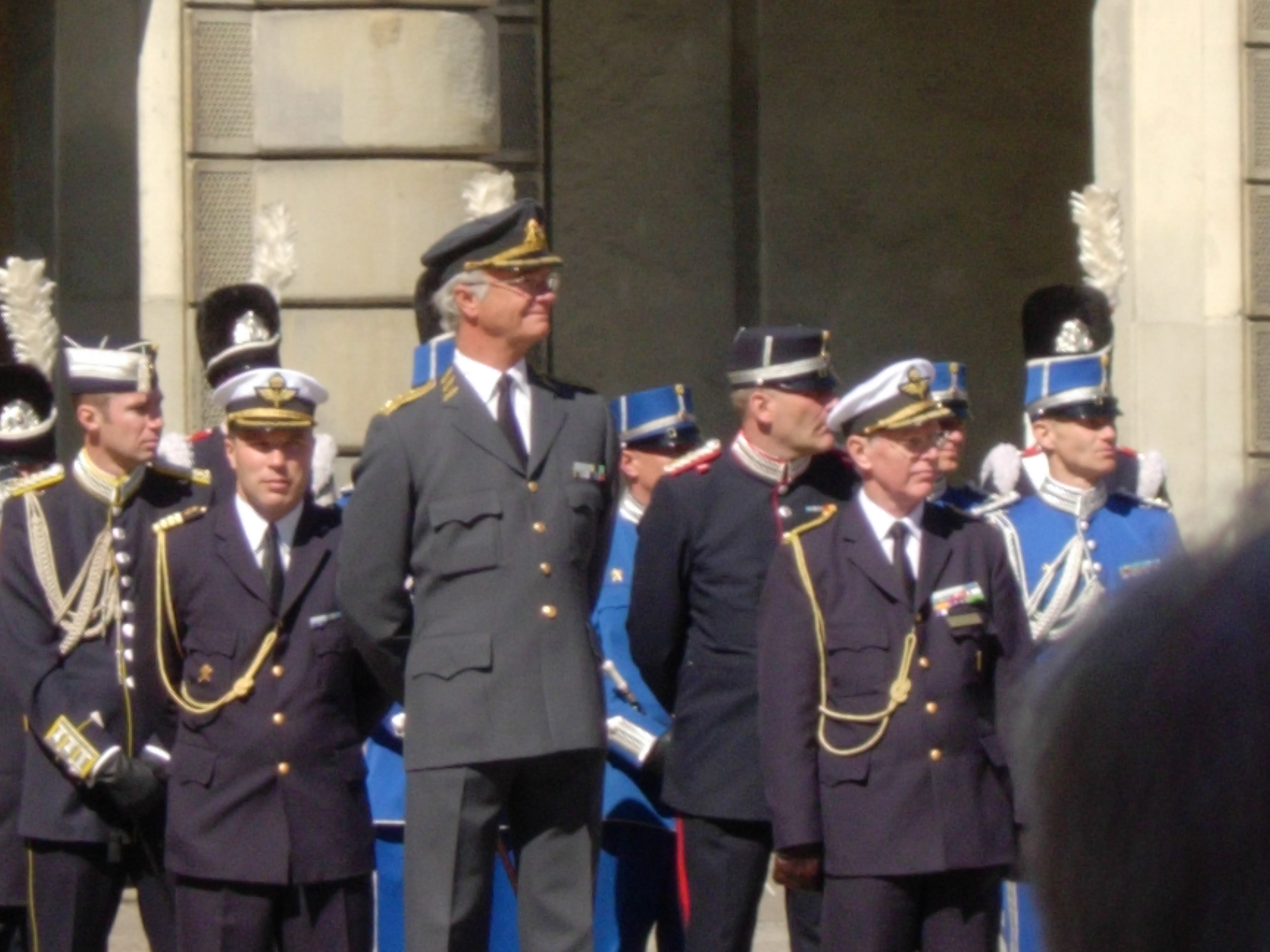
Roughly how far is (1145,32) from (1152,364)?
1207mm

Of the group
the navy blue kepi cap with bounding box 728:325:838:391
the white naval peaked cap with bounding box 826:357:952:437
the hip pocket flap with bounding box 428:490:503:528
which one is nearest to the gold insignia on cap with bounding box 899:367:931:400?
the white naval peaked cap with bounding box 826:357:952:437

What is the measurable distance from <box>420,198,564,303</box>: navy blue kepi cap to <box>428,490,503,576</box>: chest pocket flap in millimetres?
505

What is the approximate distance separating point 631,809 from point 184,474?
1382 mm

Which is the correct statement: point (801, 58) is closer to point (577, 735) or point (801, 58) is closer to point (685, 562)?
point (685, 562)

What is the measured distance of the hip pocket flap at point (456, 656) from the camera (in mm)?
4664

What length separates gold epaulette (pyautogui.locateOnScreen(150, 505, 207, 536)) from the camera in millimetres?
5168

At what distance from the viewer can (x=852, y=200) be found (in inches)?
444

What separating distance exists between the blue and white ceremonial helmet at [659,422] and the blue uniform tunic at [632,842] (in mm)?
613

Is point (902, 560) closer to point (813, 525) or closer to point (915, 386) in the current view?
point (813, 525)

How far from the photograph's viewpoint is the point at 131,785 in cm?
507

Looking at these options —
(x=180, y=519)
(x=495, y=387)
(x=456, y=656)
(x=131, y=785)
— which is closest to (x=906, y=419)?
(x=495, y=387)

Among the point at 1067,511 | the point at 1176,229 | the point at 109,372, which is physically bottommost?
the point at 1067,511

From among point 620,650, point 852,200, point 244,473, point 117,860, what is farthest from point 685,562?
point 852,200

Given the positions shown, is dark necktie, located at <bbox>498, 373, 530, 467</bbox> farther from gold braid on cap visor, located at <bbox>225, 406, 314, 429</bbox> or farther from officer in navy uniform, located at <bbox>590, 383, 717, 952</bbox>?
officer in navy uniform, located at <bbox>590, 383, 717, 952</bbox>
